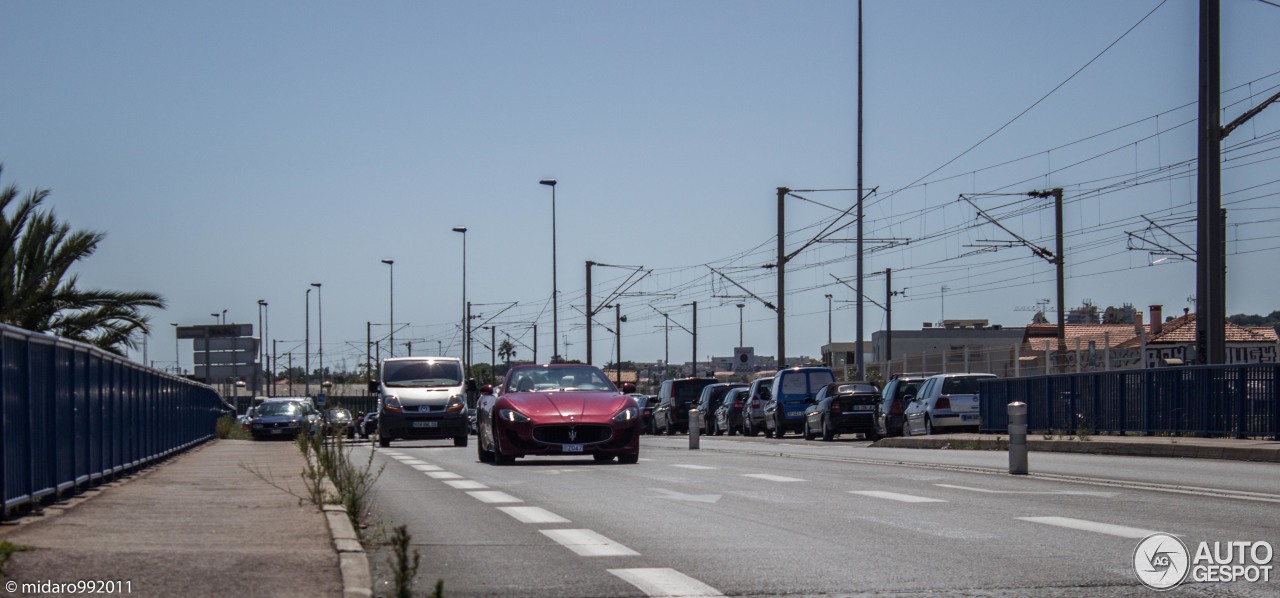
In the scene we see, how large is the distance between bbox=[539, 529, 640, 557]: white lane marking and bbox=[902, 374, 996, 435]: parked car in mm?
25007

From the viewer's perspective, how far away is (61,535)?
8992 mm

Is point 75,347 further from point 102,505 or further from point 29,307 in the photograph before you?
point 29,307

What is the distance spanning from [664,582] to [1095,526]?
3898mm

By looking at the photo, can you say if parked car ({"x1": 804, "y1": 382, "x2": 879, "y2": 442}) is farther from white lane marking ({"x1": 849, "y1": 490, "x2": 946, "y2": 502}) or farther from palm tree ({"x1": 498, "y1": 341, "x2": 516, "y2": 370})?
palm tree ({"x1": 498, "y1": 341, "x2": 516, "y2": 370})

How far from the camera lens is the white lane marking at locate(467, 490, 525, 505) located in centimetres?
1355

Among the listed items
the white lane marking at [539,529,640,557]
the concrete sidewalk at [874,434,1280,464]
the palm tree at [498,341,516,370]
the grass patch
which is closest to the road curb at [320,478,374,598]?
the white lane marking at [539,529,640,557]

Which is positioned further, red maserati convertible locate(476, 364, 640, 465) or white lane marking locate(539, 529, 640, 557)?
red maserati convertible locate(476, 364, 640, 465)

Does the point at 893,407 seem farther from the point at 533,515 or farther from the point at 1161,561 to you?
the point at 1161,561

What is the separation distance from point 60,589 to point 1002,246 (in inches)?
1664

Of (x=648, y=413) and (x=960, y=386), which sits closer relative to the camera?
(x=960, y=386)

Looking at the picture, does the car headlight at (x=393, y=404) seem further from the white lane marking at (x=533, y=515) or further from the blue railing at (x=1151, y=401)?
the white lane marking at (x=533, y=515)

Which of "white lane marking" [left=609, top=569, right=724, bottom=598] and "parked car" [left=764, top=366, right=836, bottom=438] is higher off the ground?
"white lane marking" [left=609, top=569, right=724, bottom=598]

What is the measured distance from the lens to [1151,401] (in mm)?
26812

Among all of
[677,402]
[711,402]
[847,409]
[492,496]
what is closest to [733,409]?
[711,402]
